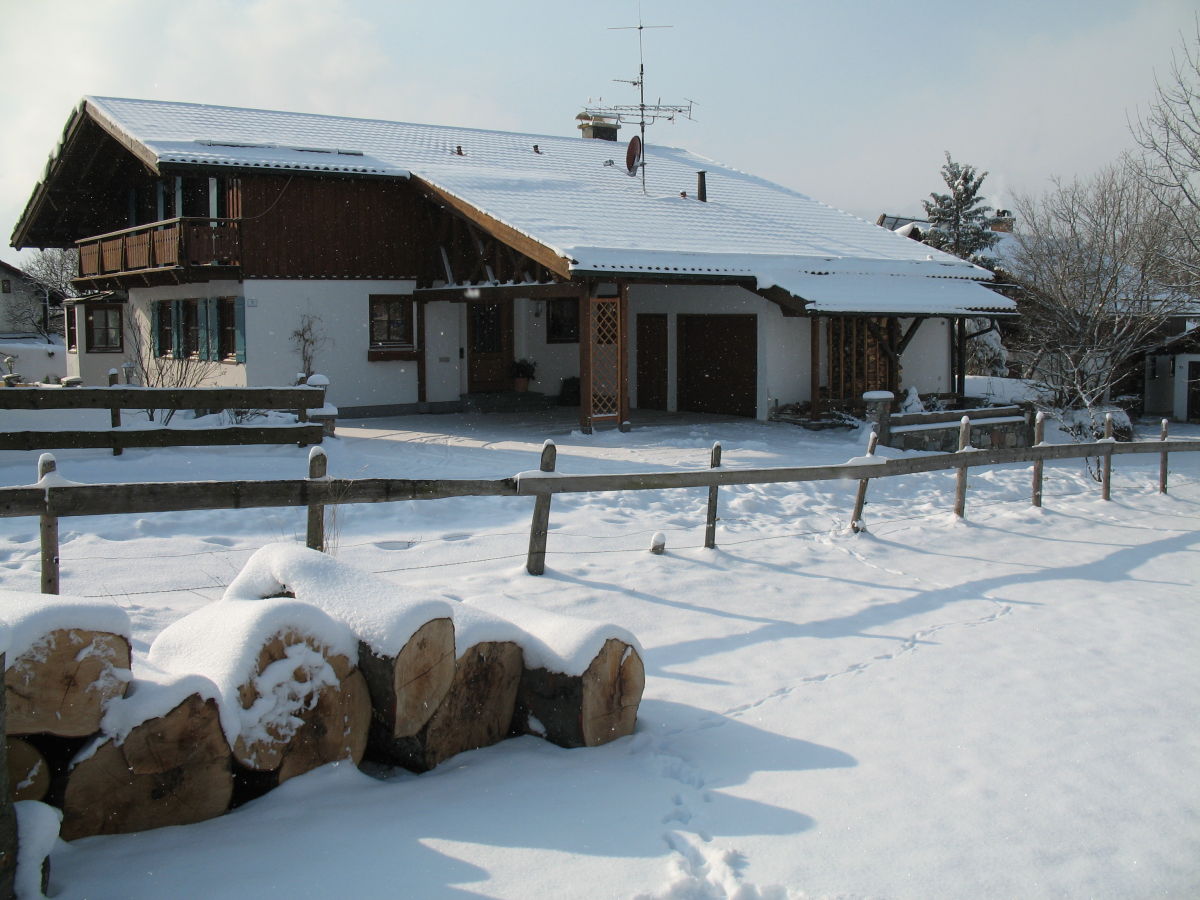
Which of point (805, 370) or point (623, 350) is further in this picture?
point (805, 370)

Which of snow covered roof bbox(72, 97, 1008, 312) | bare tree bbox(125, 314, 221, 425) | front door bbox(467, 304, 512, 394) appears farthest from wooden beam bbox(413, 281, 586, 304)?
bare tree bbox(125, 314, 221, 425)

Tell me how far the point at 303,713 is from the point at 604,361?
15.7 metres

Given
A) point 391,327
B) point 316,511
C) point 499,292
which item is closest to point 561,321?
point 391,327

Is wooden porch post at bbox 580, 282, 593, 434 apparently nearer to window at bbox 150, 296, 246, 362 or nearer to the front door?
the front door

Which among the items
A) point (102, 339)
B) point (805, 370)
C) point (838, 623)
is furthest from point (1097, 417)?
point (102, 339)

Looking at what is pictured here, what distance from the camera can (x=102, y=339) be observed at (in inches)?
1075

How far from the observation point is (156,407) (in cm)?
1236

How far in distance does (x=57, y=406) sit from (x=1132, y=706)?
10895 millimetres

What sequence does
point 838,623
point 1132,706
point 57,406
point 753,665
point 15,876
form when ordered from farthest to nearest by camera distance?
point 57,406 → point 838,623 → point 753,665 → point 1132,706 → point 15,876

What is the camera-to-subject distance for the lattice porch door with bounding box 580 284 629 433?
57.5 feet

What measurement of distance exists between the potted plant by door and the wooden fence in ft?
32.8

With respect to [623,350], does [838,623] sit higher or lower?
lower

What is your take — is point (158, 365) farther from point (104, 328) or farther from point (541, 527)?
point (541, 527)

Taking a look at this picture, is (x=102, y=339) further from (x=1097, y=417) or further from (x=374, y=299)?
(x=1097, y=417)
